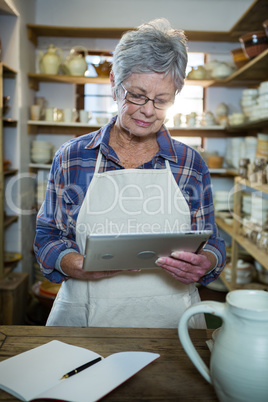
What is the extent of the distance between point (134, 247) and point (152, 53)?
0.61m

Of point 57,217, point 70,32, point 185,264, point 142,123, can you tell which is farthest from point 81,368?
point 70,32

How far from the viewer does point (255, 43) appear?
2.77 meters

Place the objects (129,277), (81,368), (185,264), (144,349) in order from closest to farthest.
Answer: (81,368) → (144,349) → (185,264) → (129,277)

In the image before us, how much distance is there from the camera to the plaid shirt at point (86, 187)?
137 cm

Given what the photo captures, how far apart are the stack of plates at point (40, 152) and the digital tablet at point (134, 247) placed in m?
2.73

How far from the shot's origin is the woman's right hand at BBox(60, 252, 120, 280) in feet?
4.13

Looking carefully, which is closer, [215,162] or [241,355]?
[241,355]

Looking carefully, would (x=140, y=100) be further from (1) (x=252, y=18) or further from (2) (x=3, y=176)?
(1) (x=252, y=18)

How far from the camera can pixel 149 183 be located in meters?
1.41

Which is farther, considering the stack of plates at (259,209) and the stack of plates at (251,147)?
the stack of plates at (251,147)

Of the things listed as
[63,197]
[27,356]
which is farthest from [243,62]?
[27,356]

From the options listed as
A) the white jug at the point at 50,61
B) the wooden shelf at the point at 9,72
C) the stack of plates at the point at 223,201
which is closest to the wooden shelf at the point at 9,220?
the wooden shelf at the point at 9,72

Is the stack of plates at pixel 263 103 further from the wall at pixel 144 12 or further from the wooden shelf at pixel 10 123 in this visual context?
the wooden shelf at pixel 10 123

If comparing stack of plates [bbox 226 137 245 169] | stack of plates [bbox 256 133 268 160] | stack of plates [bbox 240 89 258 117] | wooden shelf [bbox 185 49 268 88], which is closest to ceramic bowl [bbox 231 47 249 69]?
wooden shelf [bbox 185 49 268 88]
